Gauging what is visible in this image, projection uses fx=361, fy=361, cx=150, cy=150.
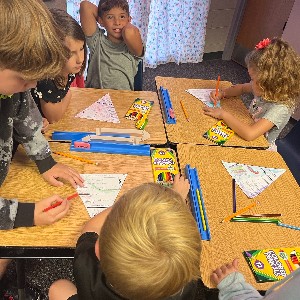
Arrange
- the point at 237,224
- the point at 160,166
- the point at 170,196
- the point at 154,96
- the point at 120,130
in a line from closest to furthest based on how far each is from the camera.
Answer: the point at 170,196, the point at 237,224, the point at 160,166, the point at 120,130, the point at 154,96

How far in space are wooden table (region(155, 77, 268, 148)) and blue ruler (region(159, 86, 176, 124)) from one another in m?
0.03

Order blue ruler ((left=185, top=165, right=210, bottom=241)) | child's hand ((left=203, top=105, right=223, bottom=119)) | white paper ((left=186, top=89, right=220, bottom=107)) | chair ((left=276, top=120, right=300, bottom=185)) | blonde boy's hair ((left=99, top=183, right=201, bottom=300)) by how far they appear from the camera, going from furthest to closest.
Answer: chair ((left=276, top=120, right=300, bottom=185)), white paper ((left=186, top=89, right=220, bottom=107)), child's hand ((left=203, top=105, right=223, bottom=119)), blue ruler ((left=185, top=165, right=210, bottom=241)), blonde boy's hair ((left=99, top=183, right=201, bottom=300))

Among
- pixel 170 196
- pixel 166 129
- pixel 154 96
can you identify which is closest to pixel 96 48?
pixel 154 96

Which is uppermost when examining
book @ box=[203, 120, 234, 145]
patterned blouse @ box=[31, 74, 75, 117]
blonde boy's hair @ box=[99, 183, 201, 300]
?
blonde boy's hair @ box=[99, 183, 201, 300]

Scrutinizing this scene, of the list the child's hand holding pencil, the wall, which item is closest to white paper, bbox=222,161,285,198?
the child's hand holding pencil

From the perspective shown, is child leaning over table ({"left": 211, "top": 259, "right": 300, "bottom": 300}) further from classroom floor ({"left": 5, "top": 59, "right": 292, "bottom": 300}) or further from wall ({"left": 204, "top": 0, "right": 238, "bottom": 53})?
wall ({"left": 204, "top": 0, "right": 238, "bottom": 53})

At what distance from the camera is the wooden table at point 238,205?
1122 millimetres

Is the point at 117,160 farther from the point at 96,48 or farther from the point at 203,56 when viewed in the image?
the point at 203,56

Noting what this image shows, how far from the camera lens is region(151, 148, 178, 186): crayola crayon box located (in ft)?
4.34

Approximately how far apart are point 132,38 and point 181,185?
1051 mm

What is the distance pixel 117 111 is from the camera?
1.69 metres

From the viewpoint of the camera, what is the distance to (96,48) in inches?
82.9

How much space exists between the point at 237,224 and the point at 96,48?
53.8 inches

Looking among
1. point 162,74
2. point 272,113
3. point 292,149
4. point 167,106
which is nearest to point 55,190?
point 167,106
